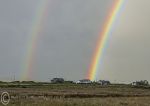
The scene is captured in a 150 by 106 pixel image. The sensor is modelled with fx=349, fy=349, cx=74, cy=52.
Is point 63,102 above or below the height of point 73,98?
below

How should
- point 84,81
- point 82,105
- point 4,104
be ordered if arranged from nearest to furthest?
point 4,104 < point 82,105 < point 84,81

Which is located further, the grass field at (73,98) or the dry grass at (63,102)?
the grass field at (73,98)

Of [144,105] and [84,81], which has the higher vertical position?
[84,81]

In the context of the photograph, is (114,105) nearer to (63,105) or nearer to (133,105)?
(133,105)

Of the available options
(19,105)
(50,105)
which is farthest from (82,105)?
(19,105)

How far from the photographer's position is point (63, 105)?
27.6m

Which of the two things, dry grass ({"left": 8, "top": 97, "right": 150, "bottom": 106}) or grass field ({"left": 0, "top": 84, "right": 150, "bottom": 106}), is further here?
grass field ({"left": 0, "top": 84, "right": 150, "bottom": 106})

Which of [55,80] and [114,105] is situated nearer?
[114,105]

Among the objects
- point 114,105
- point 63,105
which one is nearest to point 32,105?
point 63,105

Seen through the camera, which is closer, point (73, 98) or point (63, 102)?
point (63, 102)

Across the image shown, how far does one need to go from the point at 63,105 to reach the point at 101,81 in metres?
124

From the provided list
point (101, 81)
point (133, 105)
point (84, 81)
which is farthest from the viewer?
point (101, 81)

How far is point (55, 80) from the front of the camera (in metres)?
142

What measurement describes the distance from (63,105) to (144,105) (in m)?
8.55
